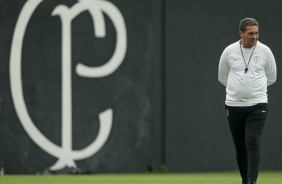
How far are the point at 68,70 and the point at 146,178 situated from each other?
2.16 m

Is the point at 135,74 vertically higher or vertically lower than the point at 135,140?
higher

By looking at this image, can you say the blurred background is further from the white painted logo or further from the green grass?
the green grass

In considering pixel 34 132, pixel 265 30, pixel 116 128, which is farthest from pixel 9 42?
pixel 265 30

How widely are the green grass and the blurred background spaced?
469 millimetres

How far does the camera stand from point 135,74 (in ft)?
35.9

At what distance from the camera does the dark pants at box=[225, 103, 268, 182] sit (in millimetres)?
6754

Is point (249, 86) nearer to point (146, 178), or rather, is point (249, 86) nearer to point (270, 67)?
point (270, 67)

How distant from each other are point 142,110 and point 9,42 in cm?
234

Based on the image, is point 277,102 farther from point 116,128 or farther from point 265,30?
point 116,128

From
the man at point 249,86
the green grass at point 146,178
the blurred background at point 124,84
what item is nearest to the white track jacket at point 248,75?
the man at point 249,86

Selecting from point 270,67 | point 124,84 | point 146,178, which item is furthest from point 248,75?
point 124,84

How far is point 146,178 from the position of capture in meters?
9.85

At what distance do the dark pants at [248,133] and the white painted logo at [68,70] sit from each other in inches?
159

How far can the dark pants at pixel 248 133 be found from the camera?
266 inches
